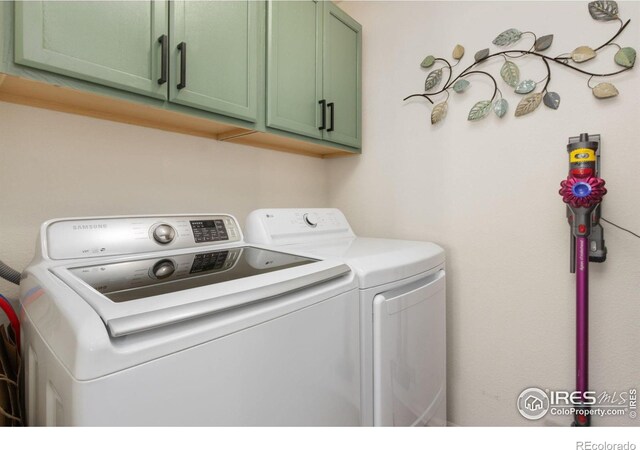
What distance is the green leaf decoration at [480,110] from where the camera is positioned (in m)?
1.43

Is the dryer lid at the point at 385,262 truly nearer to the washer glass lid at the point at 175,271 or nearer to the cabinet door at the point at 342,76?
the washer glass lid at the point at 175,271

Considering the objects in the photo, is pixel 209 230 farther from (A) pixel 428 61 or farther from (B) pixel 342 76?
(A) pixel 428 61

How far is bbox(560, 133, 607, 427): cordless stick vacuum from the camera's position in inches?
43.6

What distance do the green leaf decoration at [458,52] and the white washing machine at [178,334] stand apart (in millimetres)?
1255

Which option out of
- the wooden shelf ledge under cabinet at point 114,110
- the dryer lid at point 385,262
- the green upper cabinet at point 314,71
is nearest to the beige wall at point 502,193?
the green upper cabinet at point 314,71

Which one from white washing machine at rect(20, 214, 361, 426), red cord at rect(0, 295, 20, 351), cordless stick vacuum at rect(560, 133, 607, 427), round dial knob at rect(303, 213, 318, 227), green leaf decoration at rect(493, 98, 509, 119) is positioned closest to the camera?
white washing machine at rect(20, 214, 361, 426)

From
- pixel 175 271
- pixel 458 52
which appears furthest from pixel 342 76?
pixel 175 271

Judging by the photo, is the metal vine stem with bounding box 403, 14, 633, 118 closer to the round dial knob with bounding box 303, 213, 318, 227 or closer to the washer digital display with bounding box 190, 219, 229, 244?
the round dial knob with bounding box 303, 213, 318, 227

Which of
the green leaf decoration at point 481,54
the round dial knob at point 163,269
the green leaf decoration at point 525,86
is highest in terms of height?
the green leaf decoration at point 481,54

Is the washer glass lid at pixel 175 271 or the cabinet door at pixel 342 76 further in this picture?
the cabinet door at pixel 342 76

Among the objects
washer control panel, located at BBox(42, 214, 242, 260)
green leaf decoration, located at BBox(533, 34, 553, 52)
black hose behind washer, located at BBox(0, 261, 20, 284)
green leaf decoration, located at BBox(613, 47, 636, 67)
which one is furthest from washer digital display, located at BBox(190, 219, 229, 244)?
green leaf decoration, located at BBox(613, 47, 636, 67)

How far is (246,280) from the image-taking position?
27.3 inches

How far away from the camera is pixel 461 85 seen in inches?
58.6

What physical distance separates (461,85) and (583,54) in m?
0.45
